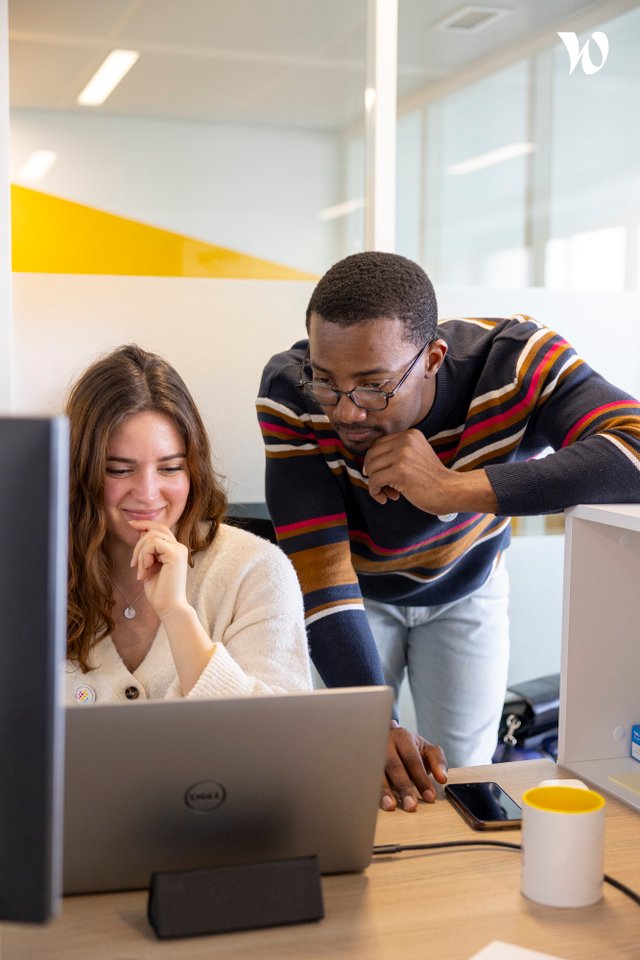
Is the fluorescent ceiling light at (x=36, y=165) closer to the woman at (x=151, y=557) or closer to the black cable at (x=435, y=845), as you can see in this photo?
the woman at (x=151, y=557)

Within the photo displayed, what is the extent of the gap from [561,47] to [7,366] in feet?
5.81

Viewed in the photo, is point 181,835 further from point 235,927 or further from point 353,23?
point 353,23

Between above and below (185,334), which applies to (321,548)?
below

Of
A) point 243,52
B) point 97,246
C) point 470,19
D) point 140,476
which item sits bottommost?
point 140,476

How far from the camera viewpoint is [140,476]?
66.0 inches

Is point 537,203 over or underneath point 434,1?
underneath

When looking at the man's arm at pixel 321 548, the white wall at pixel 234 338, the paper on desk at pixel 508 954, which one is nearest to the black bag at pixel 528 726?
the white wall at pixel 234 338

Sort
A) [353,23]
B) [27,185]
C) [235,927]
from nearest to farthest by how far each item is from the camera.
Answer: [235,927], [27,185], [353,23]

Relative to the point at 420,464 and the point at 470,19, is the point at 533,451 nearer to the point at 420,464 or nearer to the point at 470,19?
the point at 420,464

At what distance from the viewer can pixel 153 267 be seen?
2.57 metres

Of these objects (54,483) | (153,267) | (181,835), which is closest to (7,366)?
(153,267)

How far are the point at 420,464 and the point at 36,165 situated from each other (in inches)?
52.1

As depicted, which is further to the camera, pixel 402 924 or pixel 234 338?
pixel 234 338

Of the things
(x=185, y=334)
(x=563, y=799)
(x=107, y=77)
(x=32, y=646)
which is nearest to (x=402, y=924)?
(x=563, y=799)
